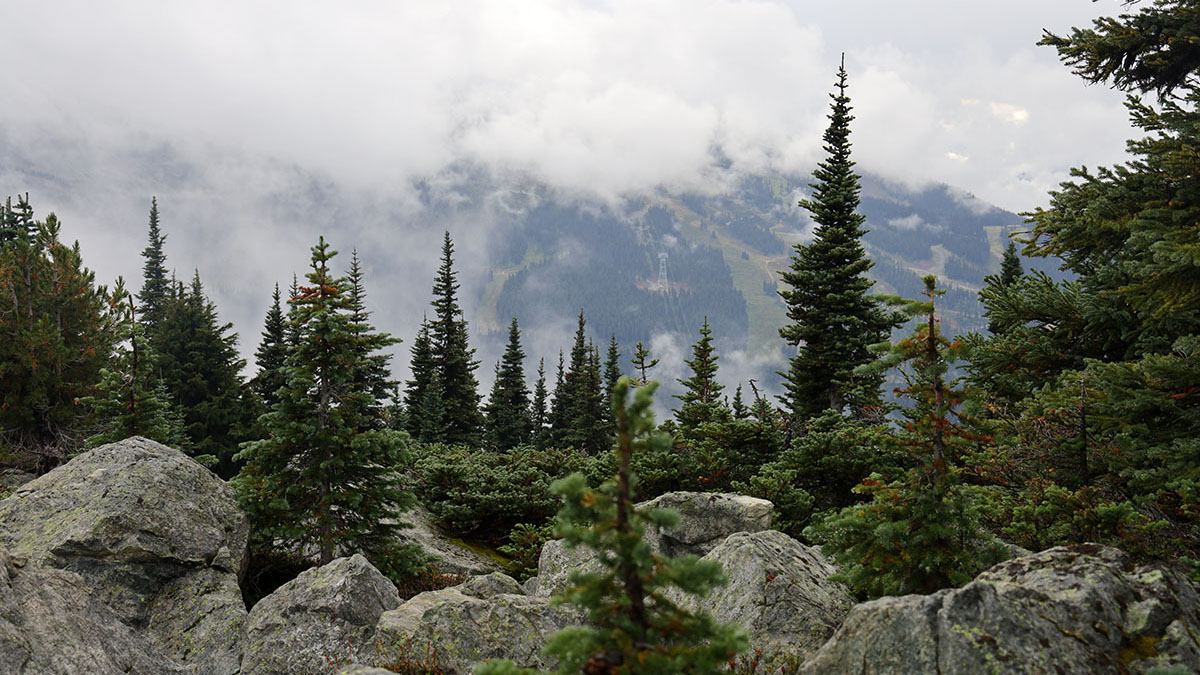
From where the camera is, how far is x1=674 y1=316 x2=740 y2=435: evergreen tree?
20358mm

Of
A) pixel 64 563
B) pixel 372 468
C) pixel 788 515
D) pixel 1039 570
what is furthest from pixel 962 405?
pixel 64 563

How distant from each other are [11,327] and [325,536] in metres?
20.1

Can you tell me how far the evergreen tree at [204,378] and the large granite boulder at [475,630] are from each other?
35268mm

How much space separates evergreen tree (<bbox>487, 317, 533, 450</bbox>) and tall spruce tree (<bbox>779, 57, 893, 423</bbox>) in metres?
32.6

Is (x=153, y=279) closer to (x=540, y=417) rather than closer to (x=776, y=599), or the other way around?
(x=540, y=417)

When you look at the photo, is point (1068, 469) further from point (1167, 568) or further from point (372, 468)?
point (372, 468)

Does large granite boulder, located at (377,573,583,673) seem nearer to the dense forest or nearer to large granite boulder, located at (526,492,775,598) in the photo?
the dense forest

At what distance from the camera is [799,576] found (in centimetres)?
884

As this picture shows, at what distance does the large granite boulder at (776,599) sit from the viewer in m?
7.89

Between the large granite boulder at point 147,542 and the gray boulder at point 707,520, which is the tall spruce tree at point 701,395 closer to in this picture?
the gray boulder at point 707,520

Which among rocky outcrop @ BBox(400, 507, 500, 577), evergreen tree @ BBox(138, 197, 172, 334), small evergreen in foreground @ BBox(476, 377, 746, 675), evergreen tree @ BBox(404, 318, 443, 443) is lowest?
rocky outcrop @ BBox(400, 507, 500, 577)

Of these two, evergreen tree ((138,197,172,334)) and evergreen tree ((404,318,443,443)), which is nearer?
evergreen tree ((404,318,443,443))

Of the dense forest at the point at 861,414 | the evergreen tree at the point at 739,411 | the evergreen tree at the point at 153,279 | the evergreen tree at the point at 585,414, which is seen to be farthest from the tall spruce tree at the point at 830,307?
the evergreen tree at the point at 153,279

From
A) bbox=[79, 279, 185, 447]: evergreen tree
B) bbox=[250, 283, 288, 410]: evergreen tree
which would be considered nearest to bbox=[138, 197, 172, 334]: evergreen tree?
bbox=[250, 283, 288, 410]: evergreen tree
